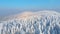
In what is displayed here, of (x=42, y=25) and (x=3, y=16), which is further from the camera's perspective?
(x=3, y=16)

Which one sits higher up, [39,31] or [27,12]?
[27,12]

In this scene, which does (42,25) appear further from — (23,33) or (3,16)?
(3,16)

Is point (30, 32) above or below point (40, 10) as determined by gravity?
below

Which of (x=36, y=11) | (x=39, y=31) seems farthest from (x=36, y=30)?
(x=36, y=11)

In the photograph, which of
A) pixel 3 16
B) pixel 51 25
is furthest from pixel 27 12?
pixel 51 25

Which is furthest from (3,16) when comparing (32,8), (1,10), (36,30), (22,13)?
(36,30)

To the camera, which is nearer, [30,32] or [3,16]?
[30,32]

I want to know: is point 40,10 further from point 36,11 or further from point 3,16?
point 3,16
